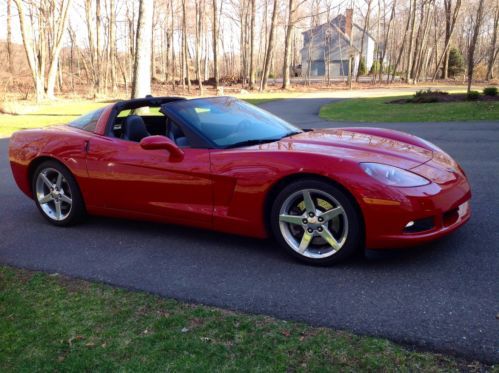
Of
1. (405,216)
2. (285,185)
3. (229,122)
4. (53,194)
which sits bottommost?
(53,194)

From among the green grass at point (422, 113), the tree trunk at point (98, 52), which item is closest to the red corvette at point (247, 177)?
the green grass at point (422, 113)

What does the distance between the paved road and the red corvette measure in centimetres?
24

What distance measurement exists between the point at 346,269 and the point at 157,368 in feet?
5.40

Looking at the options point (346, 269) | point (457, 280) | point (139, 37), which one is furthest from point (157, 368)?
point (139, 37)

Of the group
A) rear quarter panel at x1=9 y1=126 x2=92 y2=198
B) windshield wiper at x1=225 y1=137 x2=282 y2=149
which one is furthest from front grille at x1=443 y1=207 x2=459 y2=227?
rear quarter panel at x1=9 y1=126 x2=92 y2=198

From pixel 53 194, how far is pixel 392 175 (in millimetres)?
3460

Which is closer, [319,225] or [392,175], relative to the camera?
[392,175]

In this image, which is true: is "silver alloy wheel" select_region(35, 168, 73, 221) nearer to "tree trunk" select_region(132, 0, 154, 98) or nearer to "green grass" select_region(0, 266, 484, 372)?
"green grass" select_region(0, 266, 484, 372)

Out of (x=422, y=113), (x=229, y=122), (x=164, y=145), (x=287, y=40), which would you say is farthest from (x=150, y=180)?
(x=287, y=40)

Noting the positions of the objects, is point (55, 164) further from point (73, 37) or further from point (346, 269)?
point (73, 37)

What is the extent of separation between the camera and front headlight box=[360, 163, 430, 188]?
10.7 feet

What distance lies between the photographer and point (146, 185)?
4.13 m

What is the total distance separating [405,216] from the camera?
3.18 m

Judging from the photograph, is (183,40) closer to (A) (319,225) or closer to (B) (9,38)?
(B) (9,38)
